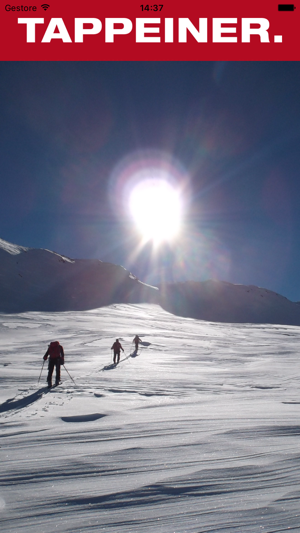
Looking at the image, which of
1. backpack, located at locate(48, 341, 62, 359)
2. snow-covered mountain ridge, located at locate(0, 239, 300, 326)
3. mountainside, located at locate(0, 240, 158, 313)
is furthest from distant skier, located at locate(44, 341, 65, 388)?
mountainside, located at locate(0, 240, 158, 313)

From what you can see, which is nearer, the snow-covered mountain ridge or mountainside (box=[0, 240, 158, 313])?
mountainside (box=[0, 240, 158, 313])

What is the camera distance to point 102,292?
81938 millimetres

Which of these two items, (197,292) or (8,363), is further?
(197,292)

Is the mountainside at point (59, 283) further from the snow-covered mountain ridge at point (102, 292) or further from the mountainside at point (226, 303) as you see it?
the mountainside at point (226, 303)

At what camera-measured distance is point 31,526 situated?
8.78 ft

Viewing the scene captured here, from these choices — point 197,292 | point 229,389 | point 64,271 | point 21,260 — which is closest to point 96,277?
point 64,271

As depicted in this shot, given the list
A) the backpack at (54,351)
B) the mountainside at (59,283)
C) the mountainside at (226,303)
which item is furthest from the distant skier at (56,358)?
the mountainside at (226,303)

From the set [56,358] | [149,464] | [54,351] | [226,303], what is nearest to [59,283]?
[226,303]

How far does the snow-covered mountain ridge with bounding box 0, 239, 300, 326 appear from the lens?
71812 mm

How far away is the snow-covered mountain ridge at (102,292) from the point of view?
71.8 metres

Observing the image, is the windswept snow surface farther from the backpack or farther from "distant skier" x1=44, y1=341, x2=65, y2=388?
the backpack

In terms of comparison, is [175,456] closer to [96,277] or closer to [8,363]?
[8,363]

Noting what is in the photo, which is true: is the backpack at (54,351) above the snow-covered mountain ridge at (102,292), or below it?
below

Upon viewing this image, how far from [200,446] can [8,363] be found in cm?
1145
